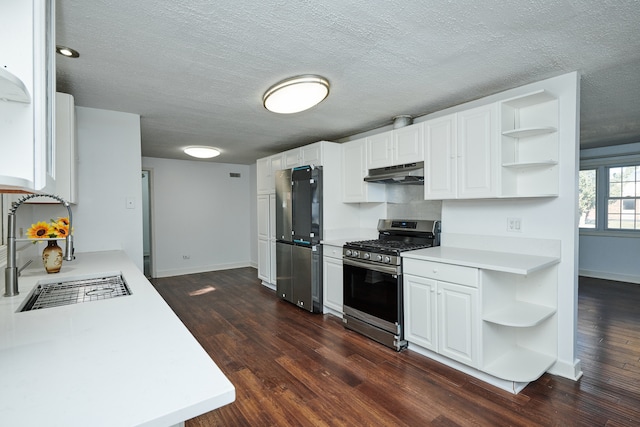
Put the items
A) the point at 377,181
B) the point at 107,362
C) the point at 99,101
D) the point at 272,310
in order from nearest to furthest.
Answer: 1. the point at 107,362
2. the point at 99,101
3. the point at 377,181
4. the point at 272,310

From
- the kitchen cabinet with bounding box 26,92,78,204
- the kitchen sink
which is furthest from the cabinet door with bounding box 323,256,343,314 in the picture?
the kitchen cabinet with bounding box 26,92,78,204

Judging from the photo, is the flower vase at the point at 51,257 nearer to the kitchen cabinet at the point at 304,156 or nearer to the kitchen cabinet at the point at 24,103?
the kitchen cabinet at the point at 24,103

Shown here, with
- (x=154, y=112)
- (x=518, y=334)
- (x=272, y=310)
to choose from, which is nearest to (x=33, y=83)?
(x=154, y=112)

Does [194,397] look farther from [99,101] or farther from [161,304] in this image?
[99,101]

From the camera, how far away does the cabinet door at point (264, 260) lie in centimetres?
504

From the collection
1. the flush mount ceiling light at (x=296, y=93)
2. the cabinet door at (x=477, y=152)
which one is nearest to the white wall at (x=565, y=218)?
the cabinet door at (x=477, y=152)

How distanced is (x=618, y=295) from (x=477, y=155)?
3.92 meters

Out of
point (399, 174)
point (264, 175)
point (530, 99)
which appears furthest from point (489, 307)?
point (264, 175)

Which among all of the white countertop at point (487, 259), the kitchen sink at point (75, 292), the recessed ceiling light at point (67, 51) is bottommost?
the kitchen sink at point (75, 292)

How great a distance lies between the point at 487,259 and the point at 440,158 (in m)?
1.00

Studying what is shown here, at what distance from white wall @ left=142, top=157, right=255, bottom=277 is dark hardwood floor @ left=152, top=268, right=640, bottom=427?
2.81m

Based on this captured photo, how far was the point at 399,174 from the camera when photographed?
3.21m

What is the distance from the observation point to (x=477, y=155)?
2609 millimetres

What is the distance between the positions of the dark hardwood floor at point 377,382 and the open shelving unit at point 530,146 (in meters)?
1.47
